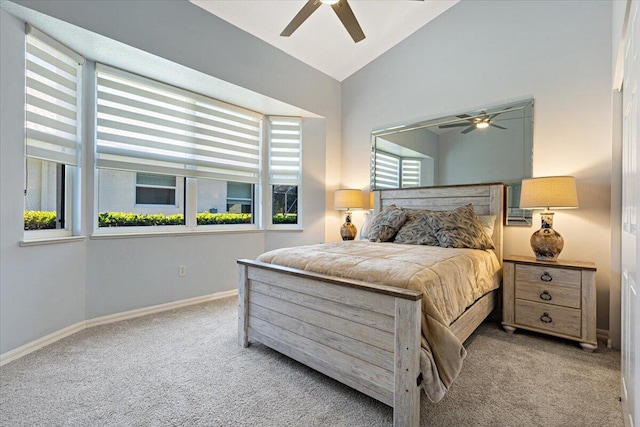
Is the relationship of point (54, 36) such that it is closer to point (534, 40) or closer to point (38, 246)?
point (38, 246)

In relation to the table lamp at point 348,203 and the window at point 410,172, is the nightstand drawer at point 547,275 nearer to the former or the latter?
the window at point 410,172

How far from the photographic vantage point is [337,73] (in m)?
4.58

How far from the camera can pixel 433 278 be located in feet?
5.65

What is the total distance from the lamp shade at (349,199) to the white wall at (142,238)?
40 centimetres

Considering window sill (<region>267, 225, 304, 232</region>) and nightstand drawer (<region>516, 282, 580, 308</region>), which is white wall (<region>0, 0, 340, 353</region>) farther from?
nightstand drawer (<region>516, 282, 580, 308</region>)

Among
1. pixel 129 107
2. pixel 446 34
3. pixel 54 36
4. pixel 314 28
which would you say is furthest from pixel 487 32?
pixel 54 36

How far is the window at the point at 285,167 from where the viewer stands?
14.4 ft

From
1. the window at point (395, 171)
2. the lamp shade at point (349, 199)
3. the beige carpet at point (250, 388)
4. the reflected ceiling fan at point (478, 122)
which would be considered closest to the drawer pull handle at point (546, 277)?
the beige carpet at point (250, 388)

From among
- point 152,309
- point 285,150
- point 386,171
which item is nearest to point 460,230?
point 386,171

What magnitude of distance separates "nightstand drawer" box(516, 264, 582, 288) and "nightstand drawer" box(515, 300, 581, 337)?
7.7 inches

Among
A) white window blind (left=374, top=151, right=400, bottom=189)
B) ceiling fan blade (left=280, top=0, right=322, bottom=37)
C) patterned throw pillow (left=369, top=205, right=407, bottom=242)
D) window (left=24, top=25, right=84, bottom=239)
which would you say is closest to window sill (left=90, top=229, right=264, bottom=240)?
window (left=24, top=25, right=84, bottom=239)

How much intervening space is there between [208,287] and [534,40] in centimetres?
443

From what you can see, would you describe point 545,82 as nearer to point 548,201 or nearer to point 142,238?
point 548,201

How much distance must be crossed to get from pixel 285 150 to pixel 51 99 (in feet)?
8.48
